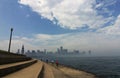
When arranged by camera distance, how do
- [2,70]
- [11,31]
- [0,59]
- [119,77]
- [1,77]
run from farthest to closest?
1. [11,31]
2. [119,77]
3. [0,59]
4. [2,70]
5. [1,77]

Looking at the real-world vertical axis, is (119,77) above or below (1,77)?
below

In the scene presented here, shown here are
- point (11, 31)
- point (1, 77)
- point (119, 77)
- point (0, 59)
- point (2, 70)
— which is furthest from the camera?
point (11, 31)

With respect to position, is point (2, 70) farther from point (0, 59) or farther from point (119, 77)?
point (119, 77)

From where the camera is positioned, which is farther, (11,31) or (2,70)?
(11,31)

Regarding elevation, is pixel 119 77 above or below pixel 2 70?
below

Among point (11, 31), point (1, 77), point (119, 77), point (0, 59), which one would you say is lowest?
point (119, 77)

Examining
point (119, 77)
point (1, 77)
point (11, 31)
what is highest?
point (11, 31)

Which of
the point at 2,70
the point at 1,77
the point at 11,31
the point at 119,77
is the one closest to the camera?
the point at 1,77

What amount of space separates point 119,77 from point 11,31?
28.0 meters

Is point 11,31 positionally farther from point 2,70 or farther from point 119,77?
point 2,70

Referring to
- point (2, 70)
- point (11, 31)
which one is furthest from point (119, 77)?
point (2, 70)

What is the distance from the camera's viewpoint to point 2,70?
416 inches

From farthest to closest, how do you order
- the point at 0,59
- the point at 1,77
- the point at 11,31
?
the point at 11,31 → the point at 0,59 → the point at 1,77

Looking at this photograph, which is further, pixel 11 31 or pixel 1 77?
pixel 11 31
